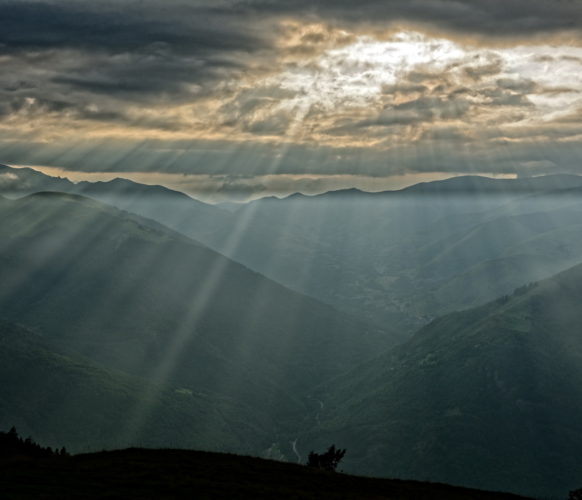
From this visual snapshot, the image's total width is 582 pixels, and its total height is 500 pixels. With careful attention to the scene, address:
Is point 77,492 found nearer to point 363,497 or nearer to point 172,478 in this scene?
point 172,478

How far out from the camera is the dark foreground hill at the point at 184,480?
234 ft

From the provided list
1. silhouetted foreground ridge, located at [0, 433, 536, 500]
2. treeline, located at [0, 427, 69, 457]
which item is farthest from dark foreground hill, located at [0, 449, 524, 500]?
treeline, located at [0, 427, 69, 457]

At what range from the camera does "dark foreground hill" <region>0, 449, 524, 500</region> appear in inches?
2805

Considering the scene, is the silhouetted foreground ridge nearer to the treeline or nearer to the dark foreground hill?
the dark foreground hill

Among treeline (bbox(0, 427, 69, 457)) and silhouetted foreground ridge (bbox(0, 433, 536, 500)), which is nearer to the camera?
silhouetted foreground ridge (bbox(0, 433, 536, 500))

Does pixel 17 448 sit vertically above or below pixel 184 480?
below

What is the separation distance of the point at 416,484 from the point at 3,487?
6841 cm

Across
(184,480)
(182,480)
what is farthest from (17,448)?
(184,480)

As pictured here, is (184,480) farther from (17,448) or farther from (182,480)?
(17,448)

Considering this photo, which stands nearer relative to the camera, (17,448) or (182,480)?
(182,480)

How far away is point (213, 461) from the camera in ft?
326

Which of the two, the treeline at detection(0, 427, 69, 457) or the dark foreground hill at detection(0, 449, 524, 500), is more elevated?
the dark foreground hill at detection(0, 449, 524, 500)

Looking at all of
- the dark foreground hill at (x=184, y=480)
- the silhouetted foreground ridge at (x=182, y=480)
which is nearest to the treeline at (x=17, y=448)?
the silhouetted foreground ridge at (x=182, y=480)

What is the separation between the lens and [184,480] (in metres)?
82.2
